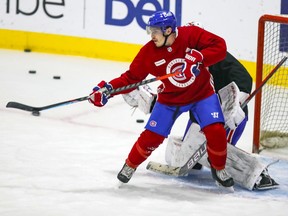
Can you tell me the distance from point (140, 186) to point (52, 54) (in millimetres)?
3316

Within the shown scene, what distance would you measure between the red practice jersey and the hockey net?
85cm

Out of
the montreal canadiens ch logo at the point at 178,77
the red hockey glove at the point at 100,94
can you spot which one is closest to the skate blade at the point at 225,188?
the montreal canadiens ch logo at the point at 178,77

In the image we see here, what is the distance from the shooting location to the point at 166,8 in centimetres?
621

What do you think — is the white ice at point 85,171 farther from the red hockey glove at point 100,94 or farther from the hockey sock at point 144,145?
the red hockey glove at point 100,94

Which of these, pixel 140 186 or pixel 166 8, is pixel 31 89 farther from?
pixel 140 186

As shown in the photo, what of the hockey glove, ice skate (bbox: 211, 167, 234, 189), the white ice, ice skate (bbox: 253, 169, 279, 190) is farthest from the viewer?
the hockey glove

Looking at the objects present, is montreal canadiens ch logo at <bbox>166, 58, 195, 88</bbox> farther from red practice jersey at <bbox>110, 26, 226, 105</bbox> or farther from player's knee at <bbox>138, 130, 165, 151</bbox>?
player's knee at <bbox>138, 130, 165, 151</bbox>

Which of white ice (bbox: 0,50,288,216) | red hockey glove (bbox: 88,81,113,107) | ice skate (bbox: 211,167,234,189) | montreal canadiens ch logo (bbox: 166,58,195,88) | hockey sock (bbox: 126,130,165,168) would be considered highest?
montreal canadiens ch logo (bbox: 166,58,195,88)

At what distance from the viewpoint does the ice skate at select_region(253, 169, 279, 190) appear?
3.59 metres

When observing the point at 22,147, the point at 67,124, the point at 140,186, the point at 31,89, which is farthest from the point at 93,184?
the point at 31,89

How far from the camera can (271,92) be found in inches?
189

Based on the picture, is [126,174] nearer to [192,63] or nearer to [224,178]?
[224,178]

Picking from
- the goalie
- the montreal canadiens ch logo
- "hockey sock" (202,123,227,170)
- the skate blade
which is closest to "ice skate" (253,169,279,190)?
the goalie

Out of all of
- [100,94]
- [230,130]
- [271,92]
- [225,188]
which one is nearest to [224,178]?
[225,188]
